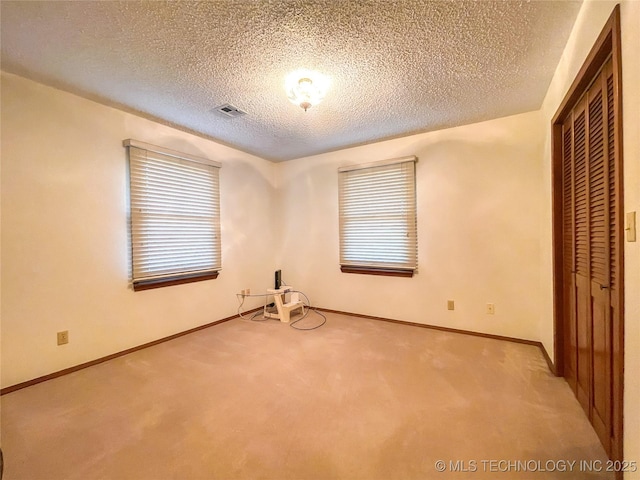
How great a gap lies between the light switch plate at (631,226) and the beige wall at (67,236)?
3459 millimetres

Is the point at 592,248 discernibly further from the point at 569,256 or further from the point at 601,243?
the point at 569,256

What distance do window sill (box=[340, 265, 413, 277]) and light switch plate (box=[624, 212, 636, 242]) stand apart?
7.82 feet

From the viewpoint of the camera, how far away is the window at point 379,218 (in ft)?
11.1

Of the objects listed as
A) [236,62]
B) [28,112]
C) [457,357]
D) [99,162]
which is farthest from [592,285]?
[28,112]

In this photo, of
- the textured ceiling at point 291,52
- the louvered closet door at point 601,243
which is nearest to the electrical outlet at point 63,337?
the textured ceiling at point 291,52

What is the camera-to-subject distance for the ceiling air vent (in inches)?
100

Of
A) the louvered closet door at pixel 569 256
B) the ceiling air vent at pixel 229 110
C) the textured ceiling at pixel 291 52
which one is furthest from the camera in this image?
the ceiling air vent at pixel 229 110

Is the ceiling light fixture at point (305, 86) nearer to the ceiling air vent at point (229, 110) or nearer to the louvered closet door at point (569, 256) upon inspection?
the ceiling air vent at point (229, 110)

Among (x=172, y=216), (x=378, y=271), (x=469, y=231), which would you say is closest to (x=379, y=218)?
(x=378, y=271)

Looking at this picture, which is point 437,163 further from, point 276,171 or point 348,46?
point 276,171

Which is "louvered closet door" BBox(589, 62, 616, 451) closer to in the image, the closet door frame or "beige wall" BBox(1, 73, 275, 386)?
the closet door frame

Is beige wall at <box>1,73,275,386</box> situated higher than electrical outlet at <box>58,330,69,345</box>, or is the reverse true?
beige wall at <box>1,73,275,386</box>

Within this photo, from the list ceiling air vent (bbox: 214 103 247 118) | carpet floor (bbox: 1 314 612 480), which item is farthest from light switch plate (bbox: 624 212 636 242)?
ceiling air vent (bbox: 214 103 247 118)

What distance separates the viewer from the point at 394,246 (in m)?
3.49
